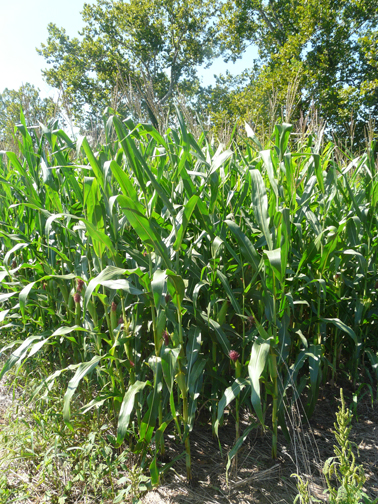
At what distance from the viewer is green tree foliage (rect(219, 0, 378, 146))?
1002cm

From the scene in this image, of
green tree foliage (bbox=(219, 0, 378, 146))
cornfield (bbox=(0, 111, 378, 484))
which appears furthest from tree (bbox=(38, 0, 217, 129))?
cornfield (bbox=(0, 111, 378, 484))

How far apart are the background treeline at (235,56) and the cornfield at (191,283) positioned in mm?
618

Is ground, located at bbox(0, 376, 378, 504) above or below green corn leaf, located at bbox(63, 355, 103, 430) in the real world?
below

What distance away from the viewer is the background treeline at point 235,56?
933 centimetres

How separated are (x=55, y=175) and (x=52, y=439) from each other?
1212 mm

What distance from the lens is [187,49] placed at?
18.1 m

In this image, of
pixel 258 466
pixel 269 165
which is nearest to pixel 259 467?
pixel 258 466

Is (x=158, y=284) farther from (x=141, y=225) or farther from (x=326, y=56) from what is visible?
(x=326, y=56)

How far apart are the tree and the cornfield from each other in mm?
16011

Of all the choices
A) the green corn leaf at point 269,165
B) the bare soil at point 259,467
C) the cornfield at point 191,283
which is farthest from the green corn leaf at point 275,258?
the bare soil at point 259,467

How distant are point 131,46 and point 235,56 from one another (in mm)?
5119

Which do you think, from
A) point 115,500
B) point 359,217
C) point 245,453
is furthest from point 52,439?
point 359,217

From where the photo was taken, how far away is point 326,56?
1112 centimetres

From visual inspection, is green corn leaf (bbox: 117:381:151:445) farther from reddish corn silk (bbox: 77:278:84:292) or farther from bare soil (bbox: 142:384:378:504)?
reddish corn silk (bbox: 77:278:84:292)
